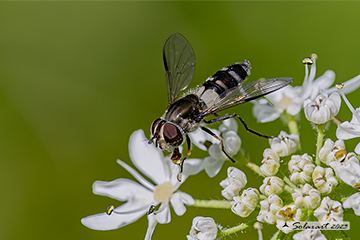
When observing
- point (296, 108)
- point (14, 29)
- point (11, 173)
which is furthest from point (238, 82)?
point (14, 29)

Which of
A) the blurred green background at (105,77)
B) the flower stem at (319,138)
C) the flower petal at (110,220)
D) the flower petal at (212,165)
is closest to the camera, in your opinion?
the flower stem at (319,138)

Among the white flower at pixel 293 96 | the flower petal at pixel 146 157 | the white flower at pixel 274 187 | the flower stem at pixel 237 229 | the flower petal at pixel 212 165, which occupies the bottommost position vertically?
the flower stem at pixel 237 229

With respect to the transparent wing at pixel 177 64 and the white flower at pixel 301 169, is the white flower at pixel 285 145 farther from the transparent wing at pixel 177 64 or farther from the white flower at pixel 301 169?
the transparent wing at pixel 177 64

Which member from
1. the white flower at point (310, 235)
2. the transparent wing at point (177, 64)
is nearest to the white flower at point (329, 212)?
the white flower at point (310, 235)

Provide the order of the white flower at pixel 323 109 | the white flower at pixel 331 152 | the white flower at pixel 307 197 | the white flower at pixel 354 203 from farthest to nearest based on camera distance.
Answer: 1. the white flower at pixel 323 109
2. the white flower at pixel 331 152
3. the white flower at pixel 307 197
4. the white flower at pixel 354 203

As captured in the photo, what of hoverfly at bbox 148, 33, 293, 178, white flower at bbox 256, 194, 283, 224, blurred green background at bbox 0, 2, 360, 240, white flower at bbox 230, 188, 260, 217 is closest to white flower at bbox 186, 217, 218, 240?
white flower at bbox 230, 188, 260, 217

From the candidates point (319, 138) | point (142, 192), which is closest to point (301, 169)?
point (319, 138)

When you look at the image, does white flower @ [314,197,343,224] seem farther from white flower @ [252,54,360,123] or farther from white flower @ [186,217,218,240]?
white flower @ [252,54,360,123]
